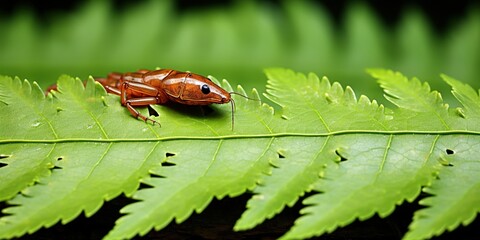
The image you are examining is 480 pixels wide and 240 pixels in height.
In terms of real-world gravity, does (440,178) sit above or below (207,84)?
below

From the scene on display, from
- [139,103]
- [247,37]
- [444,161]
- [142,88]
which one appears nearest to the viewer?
[444,161]

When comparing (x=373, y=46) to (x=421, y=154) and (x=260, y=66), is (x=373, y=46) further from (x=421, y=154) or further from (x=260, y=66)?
(x=421, y=154)

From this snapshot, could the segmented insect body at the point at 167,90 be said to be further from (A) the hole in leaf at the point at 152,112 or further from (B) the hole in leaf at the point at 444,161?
(B) the hole in leaf at the point at 444,161

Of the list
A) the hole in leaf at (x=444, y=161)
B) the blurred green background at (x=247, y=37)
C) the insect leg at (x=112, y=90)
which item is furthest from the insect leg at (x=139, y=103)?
the blurred green background at (x=247, y=37)

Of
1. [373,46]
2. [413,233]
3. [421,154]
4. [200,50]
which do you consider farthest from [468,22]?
[413,233]

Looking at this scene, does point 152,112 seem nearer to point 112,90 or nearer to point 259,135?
point 112,90

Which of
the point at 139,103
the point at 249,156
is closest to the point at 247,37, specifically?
the point at 139,103
